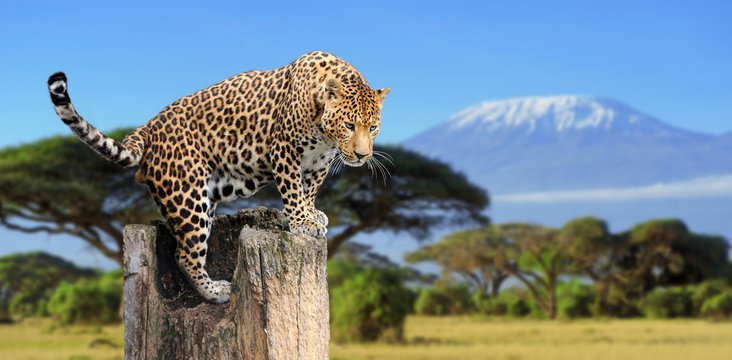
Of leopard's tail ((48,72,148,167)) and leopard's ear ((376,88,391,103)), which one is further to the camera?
leopard's ear ((376,88,391,103))

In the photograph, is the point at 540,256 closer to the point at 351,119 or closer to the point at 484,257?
the point at 484,257

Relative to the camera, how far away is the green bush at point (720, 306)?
18438 mm

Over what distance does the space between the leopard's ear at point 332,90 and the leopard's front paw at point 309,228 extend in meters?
0.76

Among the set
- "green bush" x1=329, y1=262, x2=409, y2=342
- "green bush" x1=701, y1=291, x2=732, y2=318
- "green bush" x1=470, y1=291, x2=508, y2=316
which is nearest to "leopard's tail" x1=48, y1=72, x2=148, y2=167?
"green bush" x1=329, y1=262, x2=409, y2=342

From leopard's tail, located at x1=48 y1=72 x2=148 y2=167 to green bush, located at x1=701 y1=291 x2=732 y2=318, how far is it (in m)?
17.8

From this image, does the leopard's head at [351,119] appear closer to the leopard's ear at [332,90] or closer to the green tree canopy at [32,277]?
the leopard's ear at [332,90]

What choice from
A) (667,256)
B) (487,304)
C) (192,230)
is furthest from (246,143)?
(667,256)

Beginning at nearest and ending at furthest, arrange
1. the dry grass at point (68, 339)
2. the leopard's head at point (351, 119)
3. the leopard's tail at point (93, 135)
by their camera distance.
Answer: the leopard's tail at point (93, 135) < the leopard's head at point (351, 119) < the dry grass at point (68, 339)

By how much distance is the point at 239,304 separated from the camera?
4.21m

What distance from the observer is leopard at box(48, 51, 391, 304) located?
4.23m

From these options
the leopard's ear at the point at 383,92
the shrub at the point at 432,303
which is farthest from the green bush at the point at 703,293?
the leopard's ear at the point at 383,92

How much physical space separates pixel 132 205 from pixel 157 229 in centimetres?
1282

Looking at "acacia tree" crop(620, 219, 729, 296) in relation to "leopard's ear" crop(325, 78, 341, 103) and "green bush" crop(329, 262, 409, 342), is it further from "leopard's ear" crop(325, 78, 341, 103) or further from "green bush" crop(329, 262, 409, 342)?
"leopard's ear" crop(325, 78, 341, 103)

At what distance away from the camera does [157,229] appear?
477 cm
